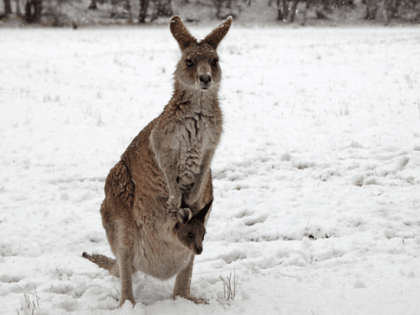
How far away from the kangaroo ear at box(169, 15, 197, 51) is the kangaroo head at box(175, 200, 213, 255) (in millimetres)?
1626

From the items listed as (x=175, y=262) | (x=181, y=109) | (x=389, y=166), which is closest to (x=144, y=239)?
(x=175, y=262)

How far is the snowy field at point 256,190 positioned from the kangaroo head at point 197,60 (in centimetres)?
187

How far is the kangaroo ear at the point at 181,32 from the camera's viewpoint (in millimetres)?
3629

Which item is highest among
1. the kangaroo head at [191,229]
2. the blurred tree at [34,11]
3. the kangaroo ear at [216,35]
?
the blurred tree at [34,11]

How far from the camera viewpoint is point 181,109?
345 centimetres

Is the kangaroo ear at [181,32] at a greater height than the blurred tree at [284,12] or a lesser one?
lesser

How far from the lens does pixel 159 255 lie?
11.2 feet

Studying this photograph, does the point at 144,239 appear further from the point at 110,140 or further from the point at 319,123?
the point at 319,123

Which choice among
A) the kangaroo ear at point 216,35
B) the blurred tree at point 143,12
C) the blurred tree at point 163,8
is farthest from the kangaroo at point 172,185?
the blurred tree at point 163,8


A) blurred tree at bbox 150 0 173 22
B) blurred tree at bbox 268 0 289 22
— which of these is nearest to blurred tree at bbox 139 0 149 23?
blurred tree at bbox 150 0 173 22

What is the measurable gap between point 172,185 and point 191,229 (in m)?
0.43

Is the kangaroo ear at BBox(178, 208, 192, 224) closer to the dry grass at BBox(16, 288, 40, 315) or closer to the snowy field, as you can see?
the snowy field

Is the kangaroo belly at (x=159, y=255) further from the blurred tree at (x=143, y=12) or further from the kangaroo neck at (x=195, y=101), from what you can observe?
the blurred tree at (x=143, y=12)

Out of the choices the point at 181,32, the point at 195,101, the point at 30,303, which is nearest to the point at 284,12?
the point at 181,32
